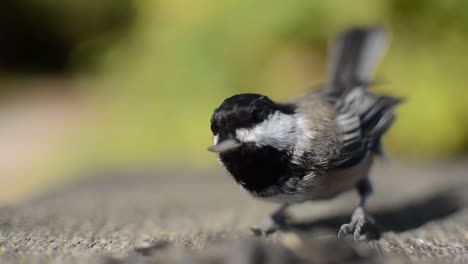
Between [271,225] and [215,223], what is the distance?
0.41m

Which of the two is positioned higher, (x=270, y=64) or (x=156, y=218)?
(x=270, y=64)

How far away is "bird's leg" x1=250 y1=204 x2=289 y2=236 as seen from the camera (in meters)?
Answer: 3.14

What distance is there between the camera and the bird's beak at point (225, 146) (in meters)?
2.39

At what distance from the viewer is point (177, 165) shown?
21.7 feet

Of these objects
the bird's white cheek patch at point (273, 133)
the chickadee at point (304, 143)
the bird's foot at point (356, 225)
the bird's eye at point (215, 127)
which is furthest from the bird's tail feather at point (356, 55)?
the bird's eye at point (215, 127)

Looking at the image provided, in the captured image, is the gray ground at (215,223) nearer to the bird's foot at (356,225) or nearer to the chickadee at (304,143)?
the bird's foot at (356,225)

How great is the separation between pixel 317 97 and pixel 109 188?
2.64 meters

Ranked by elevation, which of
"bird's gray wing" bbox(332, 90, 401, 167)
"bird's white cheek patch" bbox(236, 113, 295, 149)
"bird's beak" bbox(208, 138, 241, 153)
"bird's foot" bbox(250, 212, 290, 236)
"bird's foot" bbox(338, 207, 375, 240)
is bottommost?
"bird's foot" bbox(338, 207, 375, 240)

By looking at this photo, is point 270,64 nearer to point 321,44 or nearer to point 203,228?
point 321,44

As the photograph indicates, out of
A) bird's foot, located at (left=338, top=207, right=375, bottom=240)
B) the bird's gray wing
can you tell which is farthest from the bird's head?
bird's foot, located at (left=338, top=207, right=375, bottom=240)

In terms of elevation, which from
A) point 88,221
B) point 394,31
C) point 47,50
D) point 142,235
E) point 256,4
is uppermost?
point 47,50

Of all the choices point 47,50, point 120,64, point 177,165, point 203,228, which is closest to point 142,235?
point 203,228

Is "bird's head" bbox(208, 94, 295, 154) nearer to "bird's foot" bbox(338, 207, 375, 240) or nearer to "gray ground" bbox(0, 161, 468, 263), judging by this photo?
"gray ground" bbox(0, 161, 468, 263)

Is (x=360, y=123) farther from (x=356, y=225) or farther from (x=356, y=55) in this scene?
(x=356, y=55)
